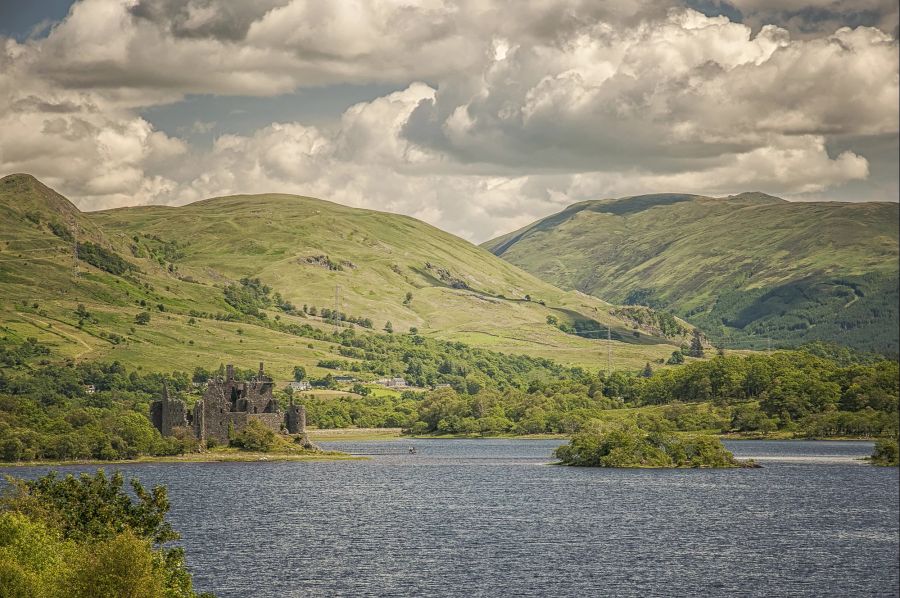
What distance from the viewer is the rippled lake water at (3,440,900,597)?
347ft

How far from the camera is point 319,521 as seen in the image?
148 metres

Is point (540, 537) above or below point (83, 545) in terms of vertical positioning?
below

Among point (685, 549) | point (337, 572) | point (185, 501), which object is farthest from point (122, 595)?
point (185, 501)

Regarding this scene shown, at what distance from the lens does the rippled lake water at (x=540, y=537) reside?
105812mm

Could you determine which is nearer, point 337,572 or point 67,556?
point 67,556

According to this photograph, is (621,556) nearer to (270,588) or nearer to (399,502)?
(270,588)

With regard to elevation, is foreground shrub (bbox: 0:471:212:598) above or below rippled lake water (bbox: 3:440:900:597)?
above

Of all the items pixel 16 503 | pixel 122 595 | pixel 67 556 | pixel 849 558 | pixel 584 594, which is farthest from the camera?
pixel 849 558

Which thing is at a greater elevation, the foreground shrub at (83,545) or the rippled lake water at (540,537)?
the foreground shrub at (83,545)

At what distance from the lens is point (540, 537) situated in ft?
443

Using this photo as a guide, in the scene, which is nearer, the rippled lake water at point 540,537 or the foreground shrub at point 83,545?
the foreground shrub at point 83,545

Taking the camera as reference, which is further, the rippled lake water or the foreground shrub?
the rippled lake water

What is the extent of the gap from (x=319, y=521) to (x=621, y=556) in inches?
1712

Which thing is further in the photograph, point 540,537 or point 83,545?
point 540,537
